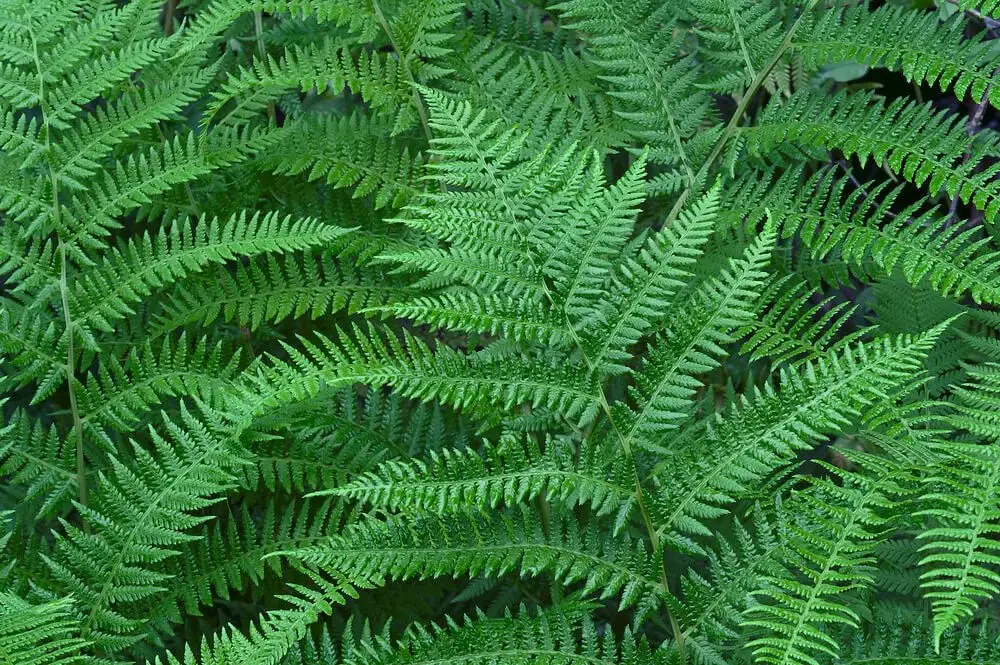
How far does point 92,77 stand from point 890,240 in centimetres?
134

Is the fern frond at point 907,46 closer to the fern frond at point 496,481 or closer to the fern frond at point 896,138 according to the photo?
the fern frond at point 896,138

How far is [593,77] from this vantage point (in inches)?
74.6

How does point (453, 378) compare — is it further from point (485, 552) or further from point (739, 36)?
point (739, 36)

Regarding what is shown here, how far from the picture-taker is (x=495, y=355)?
1.47 metres

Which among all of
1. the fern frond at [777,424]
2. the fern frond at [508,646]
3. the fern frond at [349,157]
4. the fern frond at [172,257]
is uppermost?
the fern frond at [349,157]

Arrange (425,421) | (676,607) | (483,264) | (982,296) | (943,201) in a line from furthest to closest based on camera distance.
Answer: (943,201)
(425,421)
(982,296)
(483,264)
(676,607)

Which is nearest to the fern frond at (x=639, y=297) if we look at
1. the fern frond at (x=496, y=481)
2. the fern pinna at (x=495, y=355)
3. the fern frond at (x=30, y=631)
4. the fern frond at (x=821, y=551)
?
the fern pinna at (x=495, y=355)

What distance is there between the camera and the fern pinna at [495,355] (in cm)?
117

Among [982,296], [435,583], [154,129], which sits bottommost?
[435,583]

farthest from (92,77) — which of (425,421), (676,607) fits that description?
Result: (676,607)

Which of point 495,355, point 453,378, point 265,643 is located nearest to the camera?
point 265,643

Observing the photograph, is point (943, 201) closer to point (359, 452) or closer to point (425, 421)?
point (425, 421)

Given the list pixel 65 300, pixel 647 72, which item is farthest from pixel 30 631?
pixel 647 72

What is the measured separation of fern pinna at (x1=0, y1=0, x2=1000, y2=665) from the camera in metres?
1.17
